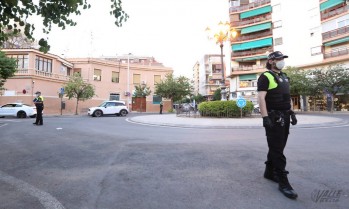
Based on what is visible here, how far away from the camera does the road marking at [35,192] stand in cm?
296

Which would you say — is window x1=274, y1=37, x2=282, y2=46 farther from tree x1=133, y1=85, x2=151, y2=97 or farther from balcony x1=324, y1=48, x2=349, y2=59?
tree x1=133, y1=85, x2=151, y2=97

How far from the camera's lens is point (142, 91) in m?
39.2

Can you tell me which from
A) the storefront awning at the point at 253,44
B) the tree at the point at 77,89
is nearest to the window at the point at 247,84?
the storefront awning at the point at 253,44

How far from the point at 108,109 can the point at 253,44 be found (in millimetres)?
31234

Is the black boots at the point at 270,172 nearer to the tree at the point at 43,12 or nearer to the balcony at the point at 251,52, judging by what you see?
the tree at the point at 43,12

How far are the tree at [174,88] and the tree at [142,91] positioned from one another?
1717mm

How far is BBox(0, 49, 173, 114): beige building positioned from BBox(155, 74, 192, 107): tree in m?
3.54

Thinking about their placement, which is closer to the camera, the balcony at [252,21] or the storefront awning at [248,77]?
the balcony at [252,21]

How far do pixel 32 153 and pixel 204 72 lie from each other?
78.3m

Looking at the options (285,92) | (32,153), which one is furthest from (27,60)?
(285,92)

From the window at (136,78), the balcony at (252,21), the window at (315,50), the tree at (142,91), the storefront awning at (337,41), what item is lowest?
the tree at (142,91)

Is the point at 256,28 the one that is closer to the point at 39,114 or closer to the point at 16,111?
the point at 16,111

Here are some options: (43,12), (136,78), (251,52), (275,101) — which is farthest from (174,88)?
(275,101)

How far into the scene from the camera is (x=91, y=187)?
355 centimetres
